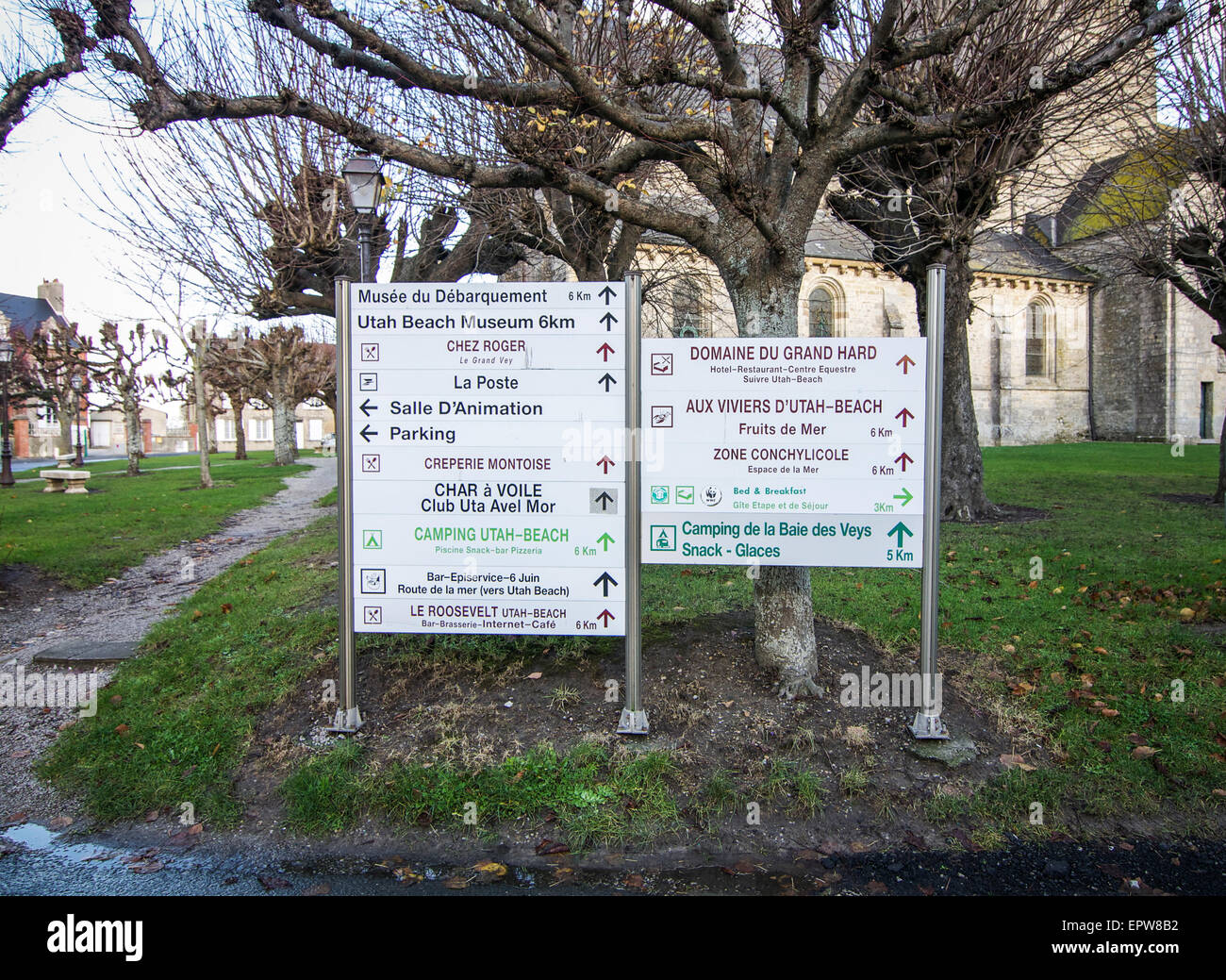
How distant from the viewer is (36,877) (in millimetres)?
3254

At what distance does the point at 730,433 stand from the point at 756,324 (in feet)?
3.26

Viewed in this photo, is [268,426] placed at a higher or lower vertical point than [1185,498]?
higher

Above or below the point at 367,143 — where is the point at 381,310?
below

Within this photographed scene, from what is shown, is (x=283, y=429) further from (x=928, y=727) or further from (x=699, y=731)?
(x=928, y=727)

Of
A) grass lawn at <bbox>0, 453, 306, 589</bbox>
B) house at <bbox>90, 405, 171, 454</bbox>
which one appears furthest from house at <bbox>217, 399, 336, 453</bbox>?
grass lawn at <bbox>0, 453, 306, 589</bbox>

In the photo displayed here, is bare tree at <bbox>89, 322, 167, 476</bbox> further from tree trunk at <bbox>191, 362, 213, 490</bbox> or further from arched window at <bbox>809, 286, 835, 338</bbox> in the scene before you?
arched window at <bbox>809, 286, 835, 338</bbox>

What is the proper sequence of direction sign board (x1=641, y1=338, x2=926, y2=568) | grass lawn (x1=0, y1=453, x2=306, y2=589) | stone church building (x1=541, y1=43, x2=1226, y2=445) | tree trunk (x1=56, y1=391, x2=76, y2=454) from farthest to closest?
1. stone church building (x1=541, y1=43, x2=1226, y2=445)
2. tree trunk (x1=56, y1=391, x2=76, y2=454)
3. grass lawn (x1=0, y1=453, x2=306, y2=589)
4. direction sign board (x1=641, y1=338, x2=926, y2=568)

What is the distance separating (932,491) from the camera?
13.8ft

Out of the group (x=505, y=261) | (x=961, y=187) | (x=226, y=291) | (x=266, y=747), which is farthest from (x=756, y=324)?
(x=226, y=291)

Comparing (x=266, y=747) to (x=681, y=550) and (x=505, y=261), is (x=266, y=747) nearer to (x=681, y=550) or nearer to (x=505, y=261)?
(x=681, y=550)

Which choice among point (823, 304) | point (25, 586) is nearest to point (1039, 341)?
point (823, 304)

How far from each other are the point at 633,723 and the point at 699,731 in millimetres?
394

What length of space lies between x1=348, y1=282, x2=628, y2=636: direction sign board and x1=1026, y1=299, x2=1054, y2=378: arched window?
133ft

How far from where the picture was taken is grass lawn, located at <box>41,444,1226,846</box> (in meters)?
3.70
